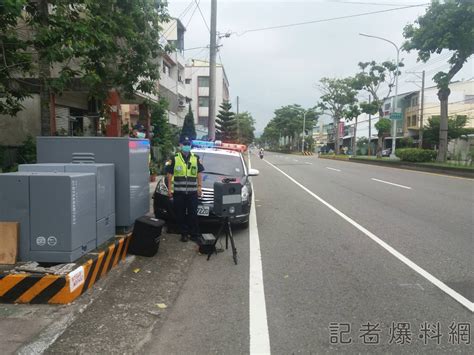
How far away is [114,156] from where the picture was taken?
6.55m

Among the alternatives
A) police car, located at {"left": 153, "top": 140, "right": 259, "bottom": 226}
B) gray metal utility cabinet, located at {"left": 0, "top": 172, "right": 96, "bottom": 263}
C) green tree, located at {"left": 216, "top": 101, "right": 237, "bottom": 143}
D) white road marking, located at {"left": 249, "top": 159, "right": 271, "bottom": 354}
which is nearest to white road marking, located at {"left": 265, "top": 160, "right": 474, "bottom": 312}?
white road marking, located at {"left": 249, "top": 159, "right": 271, "bottom": 354}

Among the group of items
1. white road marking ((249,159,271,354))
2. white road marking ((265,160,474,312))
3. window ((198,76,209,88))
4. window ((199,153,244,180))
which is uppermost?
window ((198,76,209,88))

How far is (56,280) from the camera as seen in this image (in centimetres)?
460

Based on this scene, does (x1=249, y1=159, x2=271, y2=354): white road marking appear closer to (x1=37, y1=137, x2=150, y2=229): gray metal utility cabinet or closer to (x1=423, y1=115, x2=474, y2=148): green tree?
(x1=37, y1=137, x2=150, y2=229): gray metal utility cabinet

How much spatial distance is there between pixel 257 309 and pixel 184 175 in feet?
11.4

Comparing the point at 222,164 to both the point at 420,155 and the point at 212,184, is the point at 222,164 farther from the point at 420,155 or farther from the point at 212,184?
the point at 420,155

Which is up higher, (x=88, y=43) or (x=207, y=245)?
(x=88, y=43)

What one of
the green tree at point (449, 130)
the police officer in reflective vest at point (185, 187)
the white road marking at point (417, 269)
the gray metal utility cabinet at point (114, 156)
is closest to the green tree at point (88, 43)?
the gray metal utility cabinet at point (114, 156)

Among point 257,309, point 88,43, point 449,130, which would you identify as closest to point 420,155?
point 449,130

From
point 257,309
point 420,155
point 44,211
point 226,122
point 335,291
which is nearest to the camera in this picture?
point 257,309

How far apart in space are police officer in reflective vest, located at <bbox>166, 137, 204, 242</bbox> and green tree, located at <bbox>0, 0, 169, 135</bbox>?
87.2 inches

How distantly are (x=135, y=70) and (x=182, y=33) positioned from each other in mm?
31002

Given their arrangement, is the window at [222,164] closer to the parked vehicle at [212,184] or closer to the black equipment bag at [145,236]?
the parked vehicle at [212,184]

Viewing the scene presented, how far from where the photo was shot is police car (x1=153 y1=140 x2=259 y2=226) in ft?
26.7
